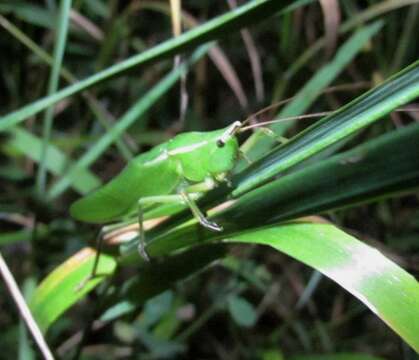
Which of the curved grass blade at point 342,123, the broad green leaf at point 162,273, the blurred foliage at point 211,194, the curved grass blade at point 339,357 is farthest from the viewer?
the curved grass blade at point 339,357

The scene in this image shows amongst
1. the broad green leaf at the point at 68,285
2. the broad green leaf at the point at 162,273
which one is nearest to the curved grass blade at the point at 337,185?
the broad green leaf at the point at 162,273

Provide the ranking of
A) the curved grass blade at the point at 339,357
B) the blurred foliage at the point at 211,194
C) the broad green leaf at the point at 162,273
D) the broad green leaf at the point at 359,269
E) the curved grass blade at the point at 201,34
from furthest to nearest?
the curved grass blade at the point at 339,357, the broad green leaf at the point at 162,273, the blurred foliage at the point at 211,194, the curved grass blade at the point at 201,34, the broad green leaf at the point at 359,269

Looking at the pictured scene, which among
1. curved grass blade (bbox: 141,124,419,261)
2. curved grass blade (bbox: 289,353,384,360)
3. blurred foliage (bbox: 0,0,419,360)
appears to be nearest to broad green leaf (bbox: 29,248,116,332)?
blurred foliage (bbox: 0,0,419,360)

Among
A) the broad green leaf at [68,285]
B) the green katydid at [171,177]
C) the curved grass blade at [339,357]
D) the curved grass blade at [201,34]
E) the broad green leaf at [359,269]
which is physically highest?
the curved grass blade at [201,34]

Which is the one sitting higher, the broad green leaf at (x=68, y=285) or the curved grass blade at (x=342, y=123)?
the curved grass blade at (x=342, y=123)

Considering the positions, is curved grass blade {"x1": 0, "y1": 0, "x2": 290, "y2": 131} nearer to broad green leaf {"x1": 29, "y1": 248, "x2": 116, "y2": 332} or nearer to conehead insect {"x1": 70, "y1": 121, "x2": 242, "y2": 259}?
conehead insect {"x1": 70, "y1": 121, "x2": 242, "y2": 259}

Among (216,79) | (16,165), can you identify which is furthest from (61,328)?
(216,79)

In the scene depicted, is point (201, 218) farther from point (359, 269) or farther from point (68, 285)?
point (68, 285)

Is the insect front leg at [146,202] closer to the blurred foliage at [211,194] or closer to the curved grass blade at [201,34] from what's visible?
the blurred foliage at [211,194]
